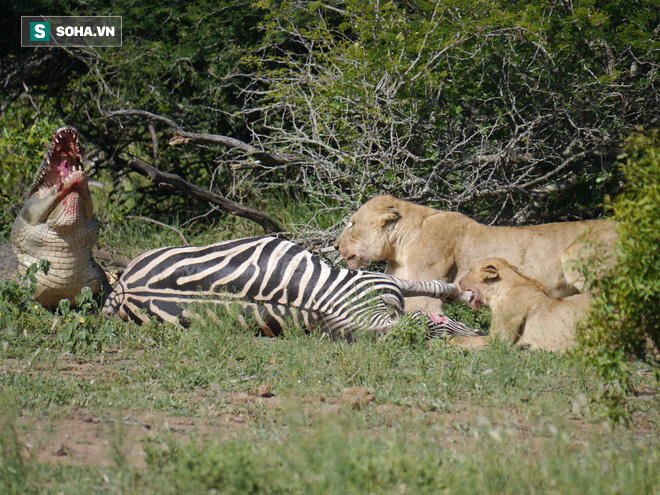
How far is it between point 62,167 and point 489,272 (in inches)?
156

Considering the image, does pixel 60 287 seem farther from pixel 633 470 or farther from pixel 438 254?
pixel 633 470

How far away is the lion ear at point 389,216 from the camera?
23.1ft

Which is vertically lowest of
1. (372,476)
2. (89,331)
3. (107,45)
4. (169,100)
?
(89,331)

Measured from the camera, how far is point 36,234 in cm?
629

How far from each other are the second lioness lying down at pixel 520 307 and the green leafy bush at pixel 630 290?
1.42m

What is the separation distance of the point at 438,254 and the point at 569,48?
2.69 meters

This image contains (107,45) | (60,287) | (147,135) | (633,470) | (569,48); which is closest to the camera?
(633,470)

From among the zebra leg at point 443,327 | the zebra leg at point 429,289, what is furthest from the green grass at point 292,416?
the zebra leg at point 429,289

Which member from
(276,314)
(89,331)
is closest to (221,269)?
(276,314)

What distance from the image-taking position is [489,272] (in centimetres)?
604

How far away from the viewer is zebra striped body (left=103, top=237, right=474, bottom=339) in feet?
19.4

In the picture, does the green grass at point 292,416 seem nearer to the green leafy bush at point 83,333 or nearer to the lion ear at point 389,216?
the green leafy bush at point 83,333

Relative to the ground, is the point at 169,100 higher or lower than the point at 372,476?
higher

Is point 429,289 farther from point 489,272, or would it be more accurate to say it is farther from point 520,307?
point 520,307
